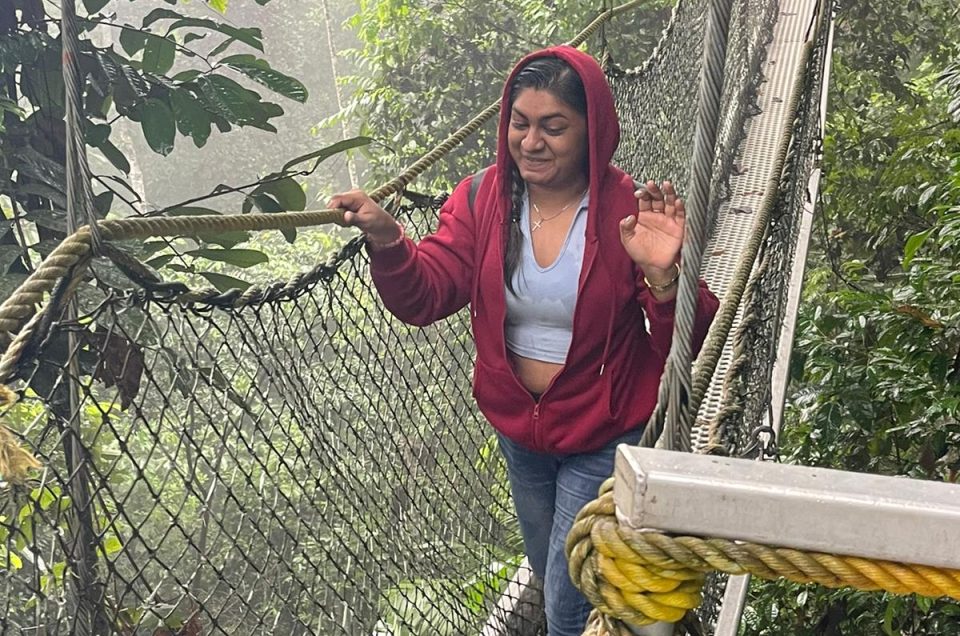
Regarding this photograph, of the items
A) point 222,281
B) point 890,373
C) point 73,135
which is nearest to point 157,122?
point 222,281

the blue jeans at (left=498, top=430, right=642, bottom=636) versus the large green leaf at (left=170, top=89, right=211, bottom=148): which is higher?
the large green leaf at (left=170, top=89, right=211, bottom=148)

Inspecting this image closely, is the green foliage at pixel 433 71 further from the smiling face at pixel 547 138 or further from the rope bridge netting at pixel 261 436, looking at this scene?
the smiling face at pixel 547 138

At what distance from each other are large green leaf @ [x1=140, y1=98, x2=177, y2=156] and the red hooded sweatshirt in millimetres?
432

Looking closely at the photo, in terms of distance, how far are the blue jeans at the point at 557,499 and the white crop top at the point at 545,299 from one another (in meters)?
0.13

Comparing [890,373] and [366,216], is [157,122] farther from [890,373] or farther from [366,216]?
[890,373]

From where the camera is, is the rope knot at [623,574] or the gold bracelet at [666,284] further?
the gold bracelet at [666,284]

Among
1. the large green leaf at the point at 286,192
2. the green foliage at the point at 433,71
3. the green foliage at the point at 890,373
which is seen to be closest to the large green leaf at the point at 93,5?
the large green leaf at the point at 286,192

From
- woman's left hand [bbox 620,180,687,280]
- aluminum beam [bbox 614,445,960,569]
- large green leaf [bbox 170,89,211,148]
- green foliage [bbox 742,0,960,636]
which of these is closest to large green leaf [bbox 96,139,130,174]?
large green leaf [bbox 170,89,211,148]

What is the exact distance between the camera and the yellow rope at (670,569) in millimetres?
427

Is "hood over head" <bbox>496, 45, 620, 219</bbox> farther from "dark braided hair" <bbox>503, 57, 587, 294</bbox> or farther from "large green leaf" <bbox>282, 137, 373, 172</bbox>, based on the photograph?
"large green leaf" <bbox>282, 137, 373, 172</bbox>

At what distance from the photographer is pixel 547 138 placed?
3.54ft

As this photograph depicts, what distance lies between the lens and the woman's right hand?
1.06 m

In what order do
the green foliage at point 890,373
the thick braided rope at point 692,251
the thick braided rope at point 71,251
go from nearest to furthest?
the thick braided rope at point 692,251 → the thick braided rope at point 71,251 → the green foliage at point 890,373

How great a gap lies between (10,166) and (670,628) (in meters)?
1.06
